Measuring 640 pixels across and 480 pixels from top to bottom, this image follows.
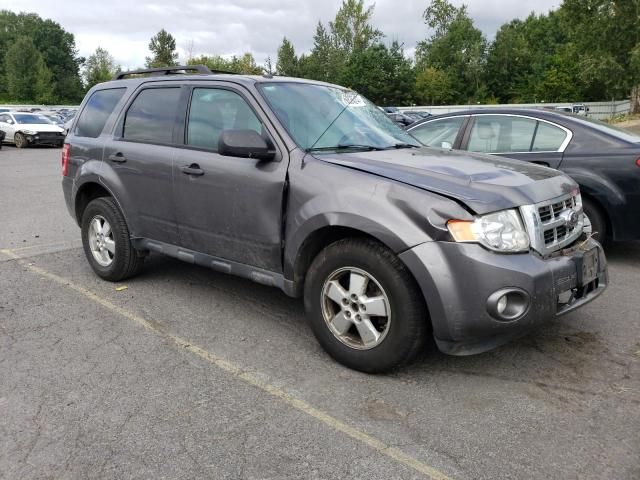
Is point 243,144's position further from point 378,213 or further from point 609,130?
point 609,130

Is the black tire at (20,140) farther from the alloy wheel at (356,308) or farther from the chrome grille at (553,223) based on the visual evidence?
the chrome grille at (553,223)

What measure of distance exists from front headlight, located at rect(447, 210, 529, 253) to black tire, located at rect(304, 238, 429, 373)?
0.39 m

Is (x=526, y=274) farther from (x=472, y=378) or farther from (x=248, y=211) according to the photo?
(x=248, y=211)

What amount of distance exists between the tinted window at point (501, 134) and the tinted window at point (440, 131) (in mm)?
226

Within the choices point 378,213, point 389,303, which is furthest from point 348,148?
point 389,303

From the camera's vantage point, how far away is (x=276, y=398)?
10.9 ft

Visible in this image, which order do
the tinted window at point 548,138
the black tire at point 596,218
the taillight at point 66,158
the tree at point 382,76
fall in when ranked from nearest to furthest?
the taillight at point 66,158, the black tire at point 596,218, the tinted window at point 548,138, the tree at point 382,76

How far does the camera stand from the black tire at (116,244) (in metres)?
5.20

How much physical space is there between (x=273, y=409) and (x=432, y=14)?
99.6m

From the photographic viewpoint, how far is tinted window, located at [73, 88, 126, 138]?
5406mm

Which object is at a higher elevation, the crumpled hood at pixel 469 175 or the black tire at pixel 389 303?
the crumpled hood at pixel 469 175

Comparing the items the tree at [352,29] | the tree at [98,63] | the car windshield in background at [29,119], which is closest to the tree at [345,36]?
the tree at [352,29]

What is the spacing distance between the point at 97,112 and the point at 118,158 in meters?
0.78

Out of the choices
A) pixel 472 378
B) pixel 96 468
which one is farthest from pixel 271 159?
pixel 96 468
